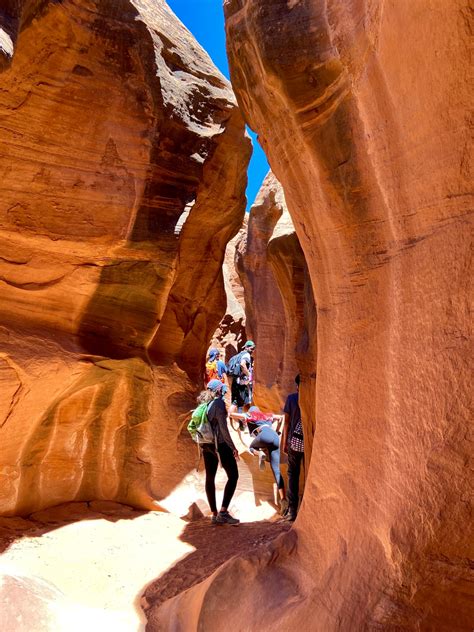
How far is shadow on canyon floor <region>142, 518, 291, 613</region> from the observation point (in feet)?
13.8

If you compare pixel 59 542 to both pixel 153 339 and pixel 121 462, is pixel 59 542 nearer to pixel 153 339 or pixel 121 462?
pixel 121 462

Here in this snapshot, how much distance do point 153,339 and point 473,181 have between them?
5.26 meters

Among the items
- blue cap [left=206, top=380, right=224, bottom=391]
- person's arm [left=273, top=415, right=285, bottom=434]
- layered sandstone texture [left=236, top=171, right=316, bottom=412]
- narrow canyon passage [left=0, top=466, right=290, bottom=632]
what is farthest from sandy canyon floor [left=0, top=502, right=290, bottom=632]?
layered sandstone texture [left=236, top=171, right=316, bottom=412]

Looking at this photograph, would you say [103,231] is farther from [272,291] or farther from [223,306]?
[272,291]

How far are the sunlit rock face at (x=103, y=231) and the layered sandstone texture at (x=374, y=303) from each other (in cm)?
238

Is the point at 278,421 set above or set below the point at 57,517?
above

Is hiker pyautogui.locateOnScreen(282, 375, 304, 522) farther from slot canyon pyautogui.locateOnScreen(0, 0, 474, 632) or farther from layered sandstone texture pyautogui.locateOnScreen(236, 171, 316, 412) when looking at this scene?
layered sandstone texture pyautogui.locateOnScreen(236, 171, 316, 412)

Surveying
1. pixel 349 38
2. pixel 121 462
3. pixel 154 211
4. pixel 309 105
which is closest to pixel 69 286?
pixel 154 211

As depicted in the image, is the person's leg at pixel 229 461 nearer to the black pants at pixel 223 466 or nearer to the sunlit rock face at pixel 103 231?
the black pants at pixel 223 466

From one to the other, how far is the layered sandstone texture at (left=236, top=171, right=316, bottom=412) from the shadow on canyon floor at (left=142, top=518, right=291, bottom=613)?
349cm

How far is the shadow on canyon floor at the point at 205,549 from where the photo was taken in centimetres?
422

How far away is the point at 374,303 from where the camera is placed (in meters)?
2.61

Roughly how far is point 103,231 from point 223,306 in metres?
2.49

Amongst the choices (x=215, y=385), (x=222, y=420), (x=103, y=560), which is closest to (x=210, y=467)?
(x=222, y=420)
